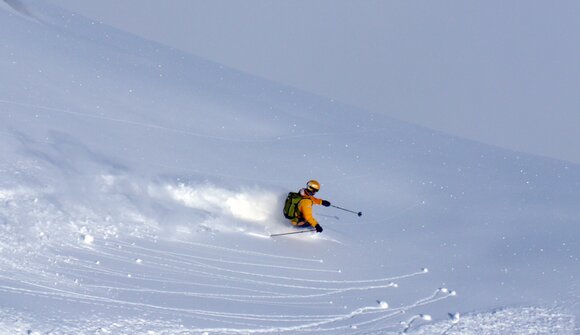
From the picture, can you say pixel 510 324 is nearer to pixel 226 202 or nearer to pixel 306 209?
pixel 306 209

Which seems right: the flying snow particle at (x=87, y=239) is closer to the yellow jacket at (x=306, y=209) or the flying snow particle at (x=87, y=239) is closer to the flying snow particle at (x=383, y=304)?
the yellow jacket at (x=306, y=209)

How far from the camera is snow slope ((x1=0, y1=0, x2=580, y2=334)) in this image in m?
8.45

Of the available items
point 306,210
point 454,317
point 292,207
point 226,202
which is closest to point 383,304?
point 454,317

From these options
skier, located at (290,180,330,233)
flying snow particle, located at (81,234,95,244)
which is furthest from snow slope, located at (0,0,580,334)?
skier, located at (290,180,330,233)

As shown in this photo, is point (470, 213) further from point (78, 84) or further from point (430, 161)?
point (78, 84)

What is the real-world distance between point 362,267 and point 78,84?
35.0 feet

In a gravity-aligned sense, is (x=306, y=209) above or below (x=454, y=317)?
above

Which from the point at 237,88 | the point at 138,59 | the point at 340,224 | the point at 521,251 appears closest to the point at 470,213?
the point at 521,251

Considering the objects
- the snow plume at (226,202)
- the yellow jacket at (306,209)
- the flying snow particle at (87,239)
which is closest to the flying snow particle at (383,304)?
the yellow jacket at (306,209)

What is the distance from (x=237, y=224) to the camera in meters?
11.9

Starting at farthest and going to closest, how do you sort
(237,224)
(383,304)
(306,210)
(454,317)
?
1. (237,224)
2. (306,210)
3. (383,304)
4. (454,317)

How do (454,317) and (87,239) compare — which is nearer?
(454,317)

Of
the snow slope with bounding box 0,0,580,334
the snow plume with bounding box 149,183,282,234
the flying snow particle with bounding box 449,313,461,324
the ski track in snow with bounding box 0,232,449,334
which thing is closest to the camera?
the ski track in snow with bounding box 0,232,449,334

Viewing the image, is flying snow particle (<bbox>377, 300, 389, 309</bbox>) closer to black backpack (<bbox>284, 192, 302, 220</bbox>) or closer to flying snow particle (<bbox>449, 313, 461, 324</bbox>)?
flying snow particle (<bbox>449, 313, 461, 324</bbox>)
